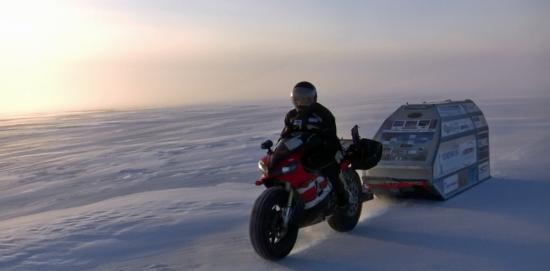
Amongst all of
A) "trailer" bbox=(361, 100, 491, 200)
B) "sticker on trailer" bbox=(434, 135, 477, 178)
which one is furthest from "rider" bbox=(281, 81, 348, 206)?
"sticker on trailer" bbox=(434, 135, 477, 178)

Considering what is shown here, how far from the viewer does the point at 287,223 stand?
463 cm

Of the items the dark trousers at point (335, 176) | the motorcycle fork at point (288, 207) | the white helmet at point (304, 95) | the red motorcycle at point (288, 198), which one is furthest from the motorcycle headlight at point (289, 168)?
the white helmet at point (304, 95)

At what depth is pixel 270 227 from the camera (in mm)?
4562

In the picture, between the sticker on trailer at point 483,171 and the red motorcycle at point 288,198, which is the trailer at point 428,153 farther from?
the red motorcycle at point 288,198

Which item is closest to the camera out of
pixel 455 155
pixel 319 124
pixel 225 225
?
pixel 319 124

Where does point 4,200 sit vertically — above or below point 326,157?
below

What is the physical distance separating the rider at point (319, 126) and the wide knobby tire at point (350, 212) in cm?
24

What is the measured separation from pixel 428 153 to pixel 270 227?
287 centimetres

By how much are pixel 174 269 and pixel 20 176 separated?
25.5ft

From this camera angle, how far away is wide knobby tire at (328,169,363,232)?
213 inches

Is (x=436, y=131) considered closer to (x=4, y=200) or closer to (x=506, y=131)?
(x=4, y=200)

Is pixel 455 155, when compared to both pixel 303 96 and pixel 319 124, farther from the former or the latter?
pixel 303 96

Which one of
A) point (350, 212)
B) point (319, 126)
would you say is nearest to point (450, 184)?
point (350, 212)

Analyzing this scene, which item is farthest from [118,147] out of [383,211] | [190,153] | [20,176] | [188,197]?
[383,211]
